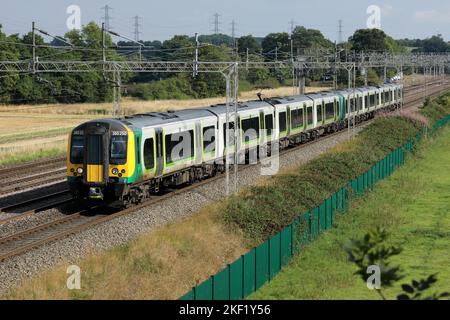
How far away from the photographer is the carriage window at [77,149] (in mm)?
27047

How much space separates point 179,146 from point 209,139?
131 inches

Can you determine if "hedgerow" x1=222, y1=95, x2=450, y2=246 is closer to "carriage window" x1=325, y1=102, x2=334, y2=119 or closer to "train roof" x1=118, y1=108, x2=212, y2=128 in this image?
"train roof" x1=118, y1=108, x2=212, y2=128

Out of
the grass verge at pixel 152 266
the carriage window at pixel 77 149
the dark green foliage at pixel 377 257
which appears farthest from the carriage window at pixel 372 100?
the dark green foliage at pixel 377 257

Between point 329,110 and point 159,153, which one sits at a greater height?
point 329,110

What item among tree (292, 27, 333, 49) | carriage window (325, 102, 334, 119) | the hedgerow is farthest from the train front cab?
tree (292, 27, 333, 49)

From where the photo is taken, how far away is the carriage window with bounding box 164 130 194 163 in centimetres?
2961

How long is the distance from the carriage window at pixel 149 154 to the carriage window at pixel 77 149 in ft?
7.50

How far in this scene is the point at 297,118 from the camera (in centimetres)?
4788

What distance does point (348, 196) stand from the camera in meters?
31.2

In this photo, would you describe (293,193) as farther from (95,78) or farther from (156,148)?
(95,78)

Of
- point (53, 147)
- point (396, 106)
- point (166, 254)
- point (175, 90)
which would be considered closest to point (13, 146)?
point (53, 147)

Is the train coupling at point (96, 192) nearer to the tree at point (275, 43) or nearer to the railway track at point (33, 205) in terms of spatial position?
the railway track at point (33, 205)

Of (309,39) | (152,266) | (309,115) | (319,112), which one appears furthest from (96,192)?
(309,39)

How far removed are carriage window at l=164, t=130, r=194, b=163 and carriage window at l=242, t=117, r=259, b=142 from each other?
6790mm
